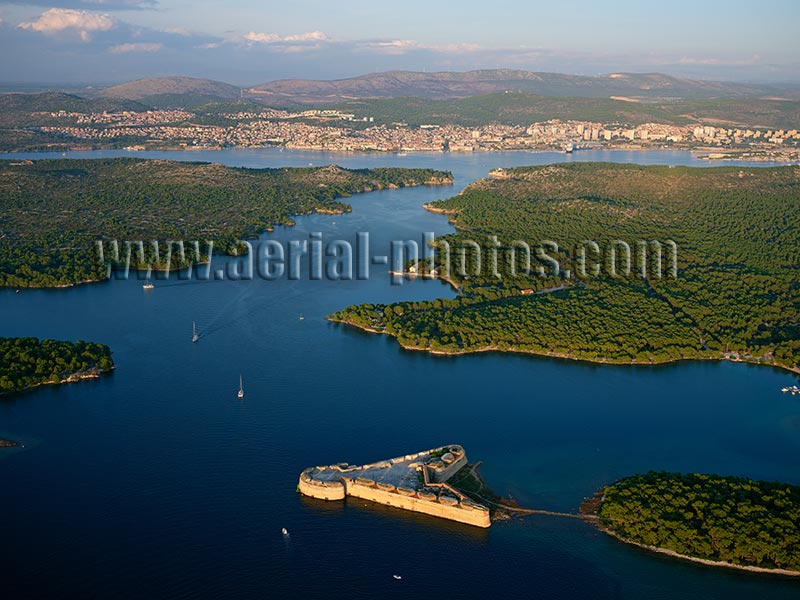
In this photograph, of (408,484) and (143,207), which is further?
(143,207)

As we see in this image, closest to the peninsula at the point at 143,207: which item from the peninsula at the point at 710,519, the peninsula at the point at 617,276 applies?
the peninsula at the point at 617,276

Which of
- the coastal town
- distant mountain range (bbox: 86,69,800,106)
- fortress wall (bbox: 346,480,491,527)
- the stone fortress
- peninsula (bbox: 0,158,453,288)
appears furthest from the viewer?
distant mountain range (bbox: 86,69,800,106)

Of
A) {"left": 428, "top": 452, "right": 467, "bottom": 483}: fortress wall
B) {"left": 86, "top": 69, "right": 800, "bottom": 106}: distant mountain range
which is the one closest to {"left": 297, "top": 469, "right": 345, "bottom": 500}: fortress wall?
{"left": 428, "top": 452, "right": 467, "bottom": 483}: fortress wall

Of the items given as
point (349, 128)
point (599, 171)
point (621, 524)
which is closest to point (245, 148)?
point (349, 128)

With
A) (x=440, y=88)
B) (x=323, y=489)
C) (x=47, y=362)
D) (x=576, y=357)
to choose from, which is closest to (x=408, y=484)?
(x=323, y=489)

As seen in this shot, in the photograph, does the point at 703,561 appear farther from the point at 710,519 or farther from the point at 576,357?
the point at 576,357

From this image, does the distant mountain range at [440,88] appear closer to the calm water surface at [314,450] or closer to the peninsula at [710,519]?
the calm water surface at [314,450]

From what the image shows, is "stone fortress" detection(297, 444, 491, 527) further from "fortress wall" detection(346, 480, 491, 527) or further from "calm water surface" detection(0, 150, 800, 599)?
"calm water surface" detection(0, 150, 800, 599)
